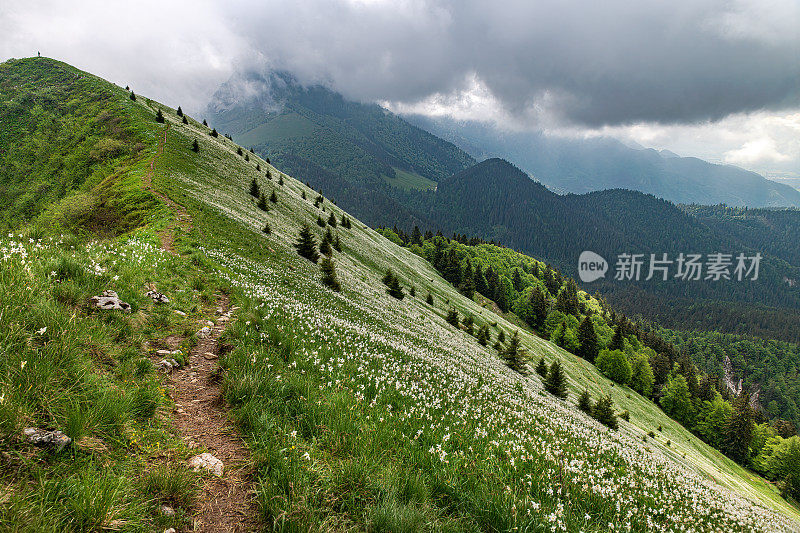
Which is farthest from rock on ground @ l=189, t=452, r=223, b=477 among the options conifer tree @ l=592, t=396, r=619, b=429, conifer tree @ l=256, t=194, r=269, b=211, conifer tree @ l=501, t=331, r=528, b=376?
conifer tree @ l=256, t=194, r=269, b=211

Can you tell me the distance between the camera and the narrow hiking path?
3531 millimetres

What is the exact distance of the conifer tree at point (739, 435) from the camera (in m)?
82.4

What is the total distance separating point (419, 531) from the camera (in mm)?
3502

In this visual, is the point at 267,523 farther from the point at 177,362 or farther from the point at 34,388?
the point at 177,362

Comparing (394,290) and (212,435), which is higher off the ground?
(394,290)

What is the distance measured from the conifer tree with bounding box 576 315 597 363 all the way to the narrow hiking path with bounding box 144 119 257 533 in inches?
4475

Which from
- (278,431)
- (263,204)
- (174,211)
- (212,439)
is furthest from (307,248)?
(278,431)

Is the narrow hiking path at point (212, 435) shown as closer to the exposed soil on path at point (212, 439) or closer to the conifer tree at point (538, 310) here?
the exposed soil on path at point (212, 439)

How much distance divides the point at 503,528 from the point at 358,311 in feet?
55.2

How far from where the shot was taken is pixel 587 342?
99750 mm

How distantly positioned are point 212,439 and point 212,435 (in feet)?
0.36

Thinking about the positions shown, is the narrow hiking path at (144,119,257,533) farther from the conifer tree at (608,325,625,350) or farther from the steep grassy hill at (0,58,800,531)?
the conifer tree at (608,325,625,350)

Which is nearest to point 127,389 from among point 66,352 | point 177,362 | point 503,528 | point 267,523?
point 66,352

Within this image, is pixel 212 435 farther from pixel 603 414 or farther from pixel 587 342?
pixel 587 342
